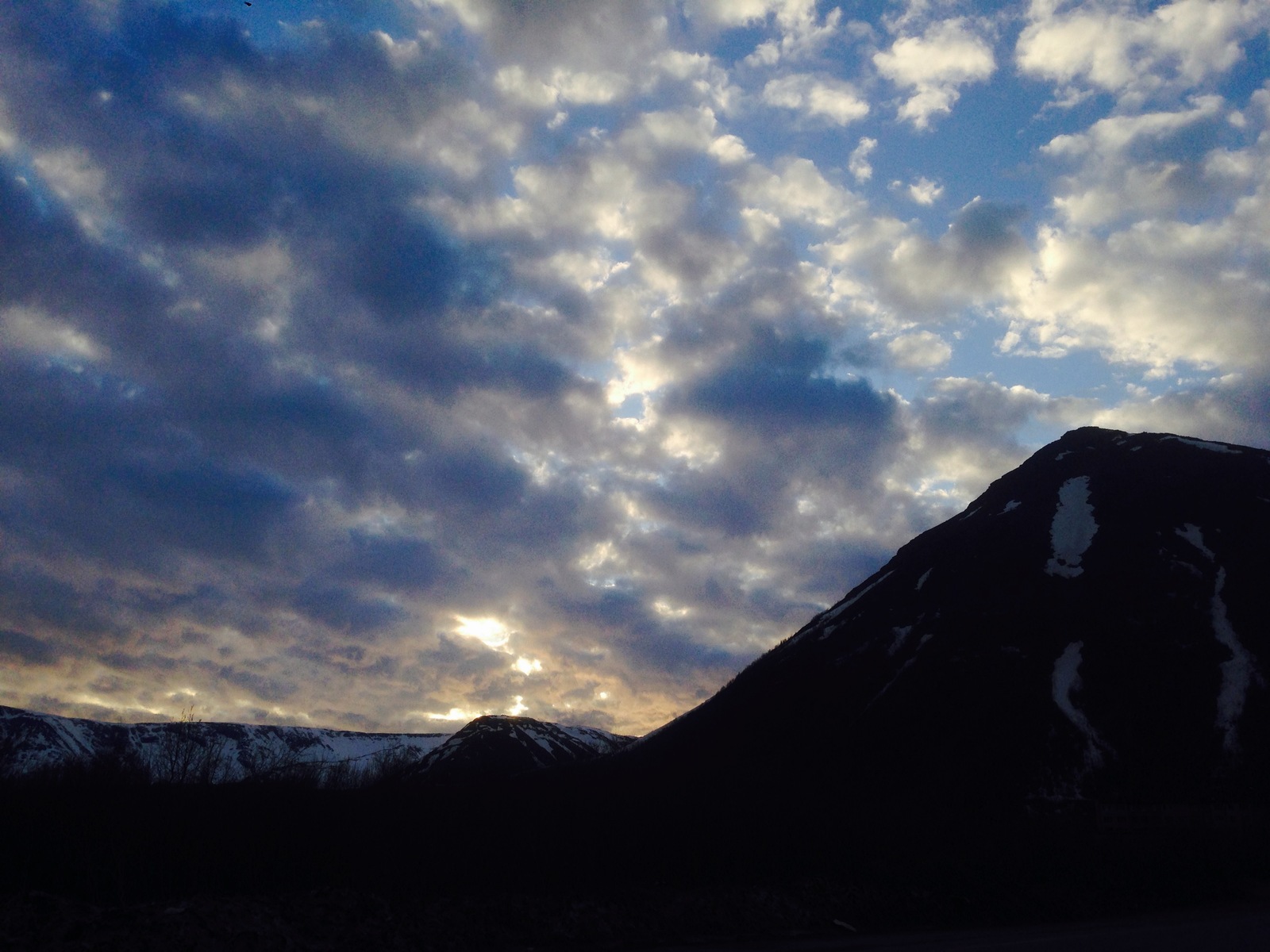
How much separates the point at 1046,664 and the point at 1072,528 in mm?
37030

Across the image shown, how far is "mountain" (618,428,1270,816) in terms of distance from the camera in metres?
80.9

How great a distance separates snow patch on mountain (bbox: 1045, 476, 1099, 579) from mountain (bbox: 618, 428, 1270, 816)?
38cm

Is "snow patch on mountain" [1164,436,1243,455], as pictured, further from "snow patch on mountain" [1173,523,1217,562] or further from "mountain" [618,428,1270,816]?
"snow patch on mountain" [1173,523,1217,562]

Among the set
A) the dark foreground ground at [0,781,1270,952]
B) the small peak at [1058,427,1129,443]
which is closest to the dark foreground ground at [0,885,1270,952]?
the dark foreground ground at [0,781,1270,952]

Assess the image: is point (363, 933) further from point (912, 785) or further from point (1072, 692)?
point (1072, 692)

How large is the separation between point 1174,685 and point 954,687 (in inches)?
945

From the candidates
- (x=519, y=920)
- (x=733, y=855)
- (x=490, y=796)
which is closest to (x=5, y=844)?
(x=519, y=920)

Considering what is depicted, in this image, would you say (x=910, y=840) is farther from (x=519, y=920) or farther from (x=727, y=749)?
(x=727, y=749)

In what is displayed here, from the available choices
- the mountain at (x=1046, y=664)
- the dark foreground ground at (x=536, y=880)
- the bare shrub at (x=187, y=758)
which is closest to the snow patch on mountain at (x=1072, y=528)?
the mountain at (x=1046, y=664)

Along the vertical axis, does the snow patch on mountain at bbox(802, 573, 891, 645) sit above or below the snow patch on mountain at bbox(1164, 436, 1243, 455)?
below

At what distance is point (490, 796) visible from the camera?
3441 centimetres

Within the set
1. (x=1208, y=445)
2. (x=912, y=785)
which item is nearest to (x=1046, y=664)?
(x=912, y=785)

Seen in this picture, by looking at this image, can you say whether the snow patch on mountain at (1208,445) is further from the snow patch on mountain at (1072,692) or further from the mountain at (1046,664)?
the snow patch on mountain at (1072,692)

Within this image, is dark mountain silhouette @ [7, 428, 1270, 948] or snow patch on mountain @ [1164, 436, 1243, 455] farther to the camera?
snow patch on mountain @ [1164, 436, 1243, 455]
